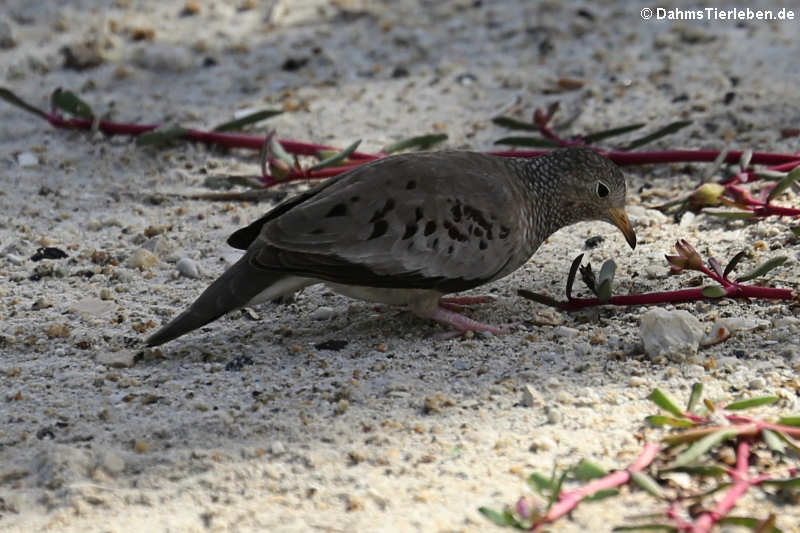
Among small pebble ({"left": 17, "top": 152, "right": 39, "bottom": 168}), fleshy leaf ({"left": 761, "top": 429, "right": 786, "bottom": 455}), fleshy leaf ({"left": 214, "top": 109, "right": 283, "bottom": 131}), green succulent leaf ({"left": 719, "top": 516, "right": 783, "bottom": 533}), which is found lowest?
green succulent leaf ({"left": 719, "top": 516, "right": 783, "bottom": 533})

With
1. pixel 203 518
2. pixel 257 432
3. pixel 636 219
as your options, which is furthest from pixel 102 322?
pixel 636 219

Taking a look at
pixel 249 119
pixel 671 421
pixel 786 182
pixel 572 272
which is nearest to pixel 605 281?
pixel 572 272

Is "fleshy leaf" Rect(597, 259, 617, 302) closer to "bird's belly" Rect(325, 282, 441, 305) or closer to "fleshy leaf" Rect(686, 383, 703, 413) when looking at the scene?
"bird's belly" Rect(325, 282, 441, 305)

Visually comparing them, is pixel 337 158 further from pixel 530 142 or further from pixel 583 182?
pixel 583 182

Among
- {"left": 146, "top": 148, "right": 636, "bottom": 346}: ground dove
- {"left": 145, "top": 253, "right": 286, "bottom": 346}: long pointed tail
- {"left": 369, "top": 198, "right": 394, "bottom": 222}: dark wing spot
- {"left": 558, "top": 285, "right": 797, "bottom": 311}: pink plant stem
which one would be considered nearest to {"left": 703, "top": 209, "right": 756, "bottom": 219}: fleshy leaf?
{"left": 558, "top": 285, "right": 797, "bottom": 311}: pink plant stem

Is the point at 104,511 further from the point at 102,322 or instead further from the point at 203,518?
the point at 102,322

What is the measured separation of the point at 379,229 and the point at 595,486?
1288 mm

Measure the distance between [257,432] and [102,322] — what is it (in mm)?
1169

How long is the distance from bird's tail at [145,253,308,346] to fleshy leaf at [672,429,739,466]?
1.54 m

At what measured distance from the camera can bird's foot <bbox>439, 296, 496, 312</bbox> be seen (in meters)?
4.20

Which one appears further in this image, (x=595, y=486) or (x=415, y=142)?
(x=415, y=142)

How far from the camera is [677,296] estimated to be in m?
3.97

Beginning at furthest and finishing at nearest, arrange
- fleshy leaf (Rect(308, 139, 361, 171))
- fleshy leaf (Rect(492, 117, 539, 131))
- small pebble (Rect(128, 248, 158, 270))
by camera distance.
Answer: fleshy leaf (Rect(492, 117, 539, 131)), fleshy leaf (Rect(308, 139, 361, 171)), small pebble (Rect(128, 248, 158, 270))

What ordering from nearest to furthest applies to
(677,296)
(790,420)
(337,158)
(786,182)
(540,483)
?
1. (540,483)
2. (790,420)
3. (677,296)
4. (786,182)
5. (337,158)
